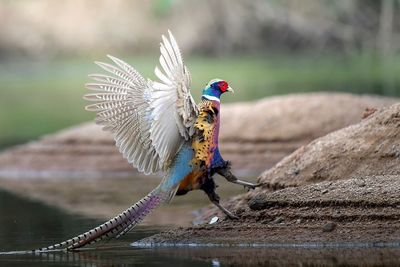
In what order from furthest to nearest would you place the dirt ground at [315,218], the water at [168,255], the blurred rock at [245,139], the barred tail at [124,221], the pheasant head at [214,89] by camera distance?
the blurred rock at [245,139] → the pheasant head at [214,89] → the barred tail at [124,221] → the dirt ground at [315,218] → the water at [168,255]

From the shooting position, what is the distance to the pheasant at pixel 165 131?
987 centimetres

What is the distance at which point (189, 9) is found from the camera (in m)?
49.3

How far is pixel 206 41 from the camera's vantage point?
4791 cm

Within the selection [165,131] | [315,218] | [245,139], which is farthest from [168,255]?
[245,139]

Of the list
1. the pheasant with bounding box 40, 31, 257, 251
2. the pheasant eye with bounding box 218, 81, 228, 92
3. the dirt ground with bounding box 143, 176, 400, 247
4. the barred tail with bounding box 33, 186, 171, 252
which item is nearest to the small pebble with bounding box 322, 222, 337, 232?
the dirt ground with bounding box 143, 176, 400, 247

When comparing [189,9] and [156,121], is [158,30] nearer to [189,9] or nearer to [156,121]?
[189,9]

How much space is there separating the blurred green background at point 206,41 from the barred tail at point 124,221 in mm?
22043

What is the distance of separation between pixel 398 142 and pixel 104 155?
862cm

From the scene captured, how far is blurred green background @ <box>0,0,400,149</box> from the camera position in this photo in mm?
36344

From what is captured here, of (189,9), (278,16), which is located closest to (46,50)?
(189,9)

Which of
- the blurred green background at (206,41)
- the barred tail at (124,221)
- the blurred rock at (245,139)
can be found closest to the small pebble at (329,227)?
the barred tail at (124,221)

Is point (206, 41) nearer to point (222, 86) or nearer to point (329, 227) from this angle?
point (222, 86)

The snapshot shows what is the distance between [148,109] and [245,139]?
25.4 feet

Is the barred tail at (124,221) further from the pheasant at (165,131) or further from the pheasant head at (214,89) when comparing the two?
the pheasant head at (214,89)
